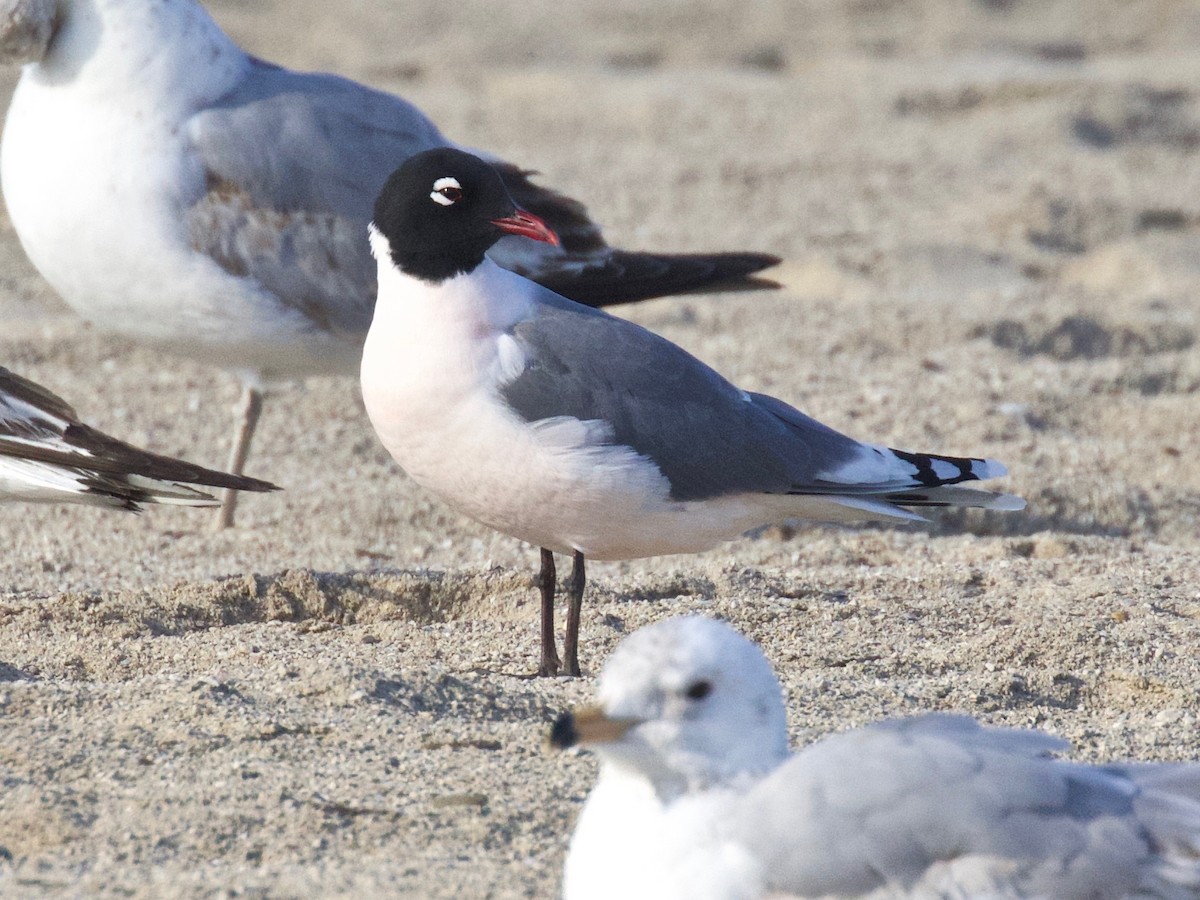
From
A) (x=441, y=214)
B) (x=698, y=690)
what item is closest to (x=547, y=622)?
(x=441, y=214)

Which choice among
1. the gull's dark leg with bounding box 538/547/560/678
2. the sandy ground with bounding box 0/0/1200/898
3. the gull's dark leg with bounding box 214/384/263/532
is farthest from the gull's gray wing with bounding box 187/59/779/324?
the gull's dark leg with bounding box 538/547/560/678

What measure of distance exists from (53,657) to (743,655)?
1820 millimetres

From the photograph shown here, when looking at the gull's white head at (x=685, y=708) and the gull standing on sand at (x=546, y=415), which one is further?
the gull standing on sand at (x=546, y=415)

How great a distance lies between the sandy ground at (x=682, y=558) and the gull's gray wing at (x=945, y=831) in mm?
506

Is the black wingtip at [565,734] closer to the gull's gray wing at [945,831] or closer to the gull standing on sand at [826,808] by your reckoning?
the gull standing on sand at [826,808]

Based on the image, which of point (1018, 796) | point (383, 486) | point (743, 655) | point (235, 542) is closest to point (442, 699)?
point (743, 655)

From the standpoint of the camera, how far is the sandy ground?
287 centimetres

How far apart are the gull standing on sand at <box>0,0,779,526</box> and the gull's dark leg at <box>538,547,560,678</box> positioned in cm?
139

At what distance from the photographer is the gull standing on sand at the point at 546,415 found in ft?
11.7

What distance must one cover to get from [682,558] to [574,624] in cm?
96

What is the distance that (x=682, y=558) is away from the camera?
4.56 m

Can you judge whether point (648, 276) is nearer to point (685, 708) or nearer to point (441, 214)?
point (441, 214)

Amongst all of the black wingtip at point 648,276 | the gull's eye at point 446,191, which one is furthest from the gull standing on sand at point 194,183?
the gull's eye at point 446,191

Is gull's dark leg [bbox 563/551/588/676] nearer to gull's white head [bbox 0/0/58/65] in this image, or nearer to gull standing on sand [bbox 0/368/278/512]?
gull standing on sand [bbox 0/368/278/512]
